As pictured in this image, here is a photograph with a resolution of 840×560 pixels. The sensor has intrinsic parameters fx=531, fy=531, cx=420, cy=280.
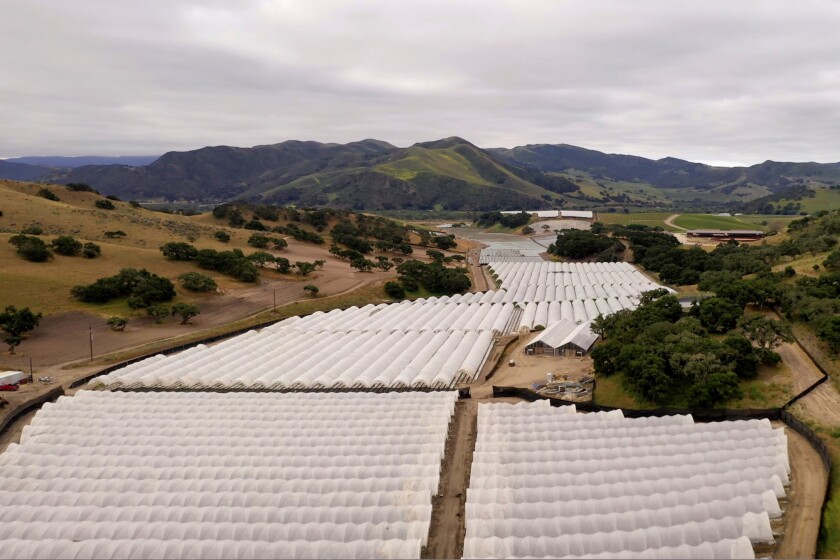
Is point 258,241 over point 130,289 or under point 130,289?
over

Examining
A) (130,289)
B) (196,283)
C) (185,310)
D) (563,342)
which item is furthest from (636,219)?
(130,289)

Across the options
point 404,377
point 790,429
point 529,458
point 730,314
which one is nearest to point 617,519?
point 529,458

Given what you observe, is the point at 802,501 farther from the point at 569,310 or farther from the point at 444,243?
the point at 444,243

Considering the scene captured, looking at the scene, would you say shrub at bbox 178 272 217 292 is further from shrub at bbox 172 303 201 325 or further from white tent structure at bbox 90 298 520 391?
white tent structure at bbox 90 298 520 391

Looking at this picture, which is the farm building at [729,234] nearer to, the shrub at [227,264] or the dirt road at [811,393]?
the dirt road at [811,393]

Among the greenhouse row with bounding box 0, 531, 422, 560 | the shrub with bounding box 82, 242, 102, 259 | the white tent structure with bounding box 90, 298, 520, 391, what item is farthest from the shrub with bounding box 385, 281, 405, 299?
the greenhouse row with bounding box 0, 531, 422, 560

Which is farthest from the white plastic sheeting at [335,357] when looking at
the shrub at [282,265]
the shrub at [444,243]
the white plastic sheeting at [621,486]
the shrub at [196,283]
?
the shrub at [444,243]
